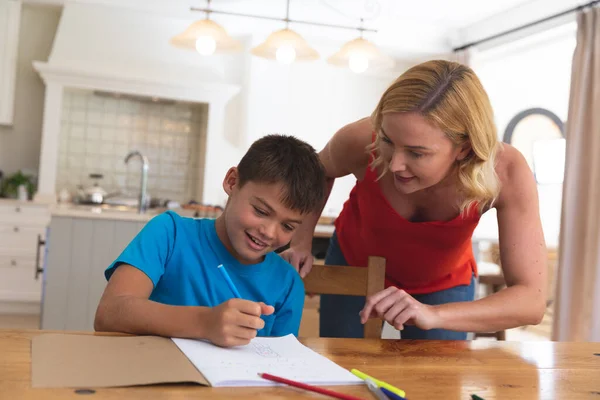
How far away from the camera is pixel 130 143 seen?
20.1 ft

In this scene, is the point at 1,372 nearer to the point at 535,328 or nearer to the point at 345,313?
the point at 345,313

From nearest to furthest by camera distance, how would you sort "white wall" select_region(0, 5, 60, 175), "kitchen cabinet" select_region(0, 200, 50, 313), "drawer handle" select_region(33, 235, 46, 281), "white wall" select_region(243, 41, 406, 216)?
"drawer handle" select_region(33, 235, 46, 281) < "kitchen cabinet" select_region(0, 200, 50, 313) < "white wall" select_region(0, 5, 60, 175) < "white wall" select_region(243, 41, 406, 216)

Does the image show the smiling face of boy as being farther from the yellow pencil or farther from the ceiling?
the ceiling

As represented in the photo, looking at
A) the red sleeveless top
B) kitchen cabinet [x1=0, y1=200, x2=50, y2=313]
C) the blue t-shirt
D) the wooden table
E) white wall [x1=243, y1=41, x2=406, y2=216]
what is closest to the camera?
the wooden table

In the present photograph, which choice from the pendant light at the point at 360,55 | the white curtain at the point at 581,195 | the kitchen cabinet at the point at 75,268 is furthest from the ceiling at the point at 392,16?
the kitchen cabinet at the point at 75,268

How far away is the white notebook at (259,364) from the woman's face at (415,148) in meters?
0.44

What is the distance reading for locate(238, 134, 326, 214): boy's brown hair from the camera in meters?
1.29

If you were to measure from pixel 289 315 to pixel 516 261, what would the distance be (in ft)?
1.60

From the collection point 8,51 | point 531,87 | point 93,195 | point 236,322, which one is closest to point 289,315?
point 236,322

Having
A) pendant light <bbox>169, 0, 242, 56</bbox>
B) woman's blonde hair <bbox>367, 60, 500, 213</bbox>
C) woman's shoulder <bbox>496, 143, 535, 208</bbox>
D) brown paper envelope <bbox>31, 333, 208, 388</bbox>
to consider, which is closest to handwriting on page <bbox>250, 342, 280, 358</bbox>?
brown paper envelope <bbox>31, 333, 208, 388</bbox>

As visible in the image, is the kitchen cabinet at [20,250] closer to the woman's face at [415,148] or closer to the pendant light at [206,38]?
the pendant light at [206,38]

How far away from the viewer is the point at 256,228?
49.9 inches

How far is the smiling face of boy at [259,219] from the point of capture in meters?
1.27

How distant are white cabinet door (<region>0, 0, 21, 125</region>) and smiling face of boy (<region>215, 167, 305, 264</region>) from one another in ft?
16.1
